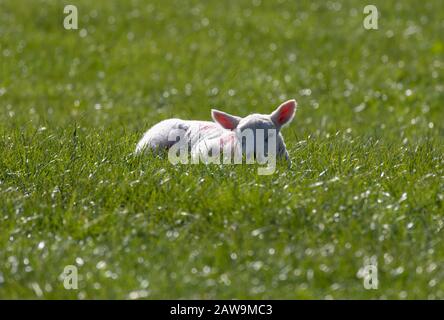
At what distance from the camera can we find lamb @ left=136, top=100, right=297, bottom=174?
707 centimetres

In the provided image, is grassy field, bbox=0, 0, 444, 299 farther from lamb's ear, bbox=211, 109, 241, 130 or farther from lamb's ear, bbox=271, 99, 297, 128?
lamb's ear, bbox=211, 109, 241, 130

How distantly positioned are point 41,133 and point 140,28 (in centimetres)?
945

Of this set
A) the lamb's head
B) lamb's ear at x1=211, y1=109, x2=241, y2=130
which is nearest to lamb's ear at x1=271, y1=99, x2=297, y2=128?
the lamb's head

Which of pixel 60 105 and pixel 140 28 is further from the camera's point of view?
pixel 140 28

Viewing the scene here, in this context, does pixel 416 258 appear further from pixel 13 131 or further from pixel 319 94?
pixel 319 94

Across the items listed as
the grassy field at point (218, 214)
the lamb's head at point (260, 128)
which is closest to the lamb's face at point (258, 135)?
the lamb's head at point (260, 128)

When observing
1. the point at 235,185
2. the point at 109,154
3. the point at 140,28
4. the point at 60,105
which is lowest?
the point at 235,185

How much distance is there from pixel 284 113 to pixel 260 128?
0.32 meters

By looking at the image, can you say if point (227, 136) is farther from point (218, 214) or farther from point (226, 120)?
point (218, 214)

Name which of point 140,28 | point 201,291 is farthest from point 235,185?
point 140,28

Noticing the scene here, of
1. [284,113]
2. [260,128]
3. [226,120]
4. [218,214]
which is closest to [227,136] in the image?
[226,120]

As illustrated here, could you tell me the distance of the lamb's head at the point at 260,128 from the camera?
7.05 metres

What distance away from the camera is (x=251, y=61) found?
49.8ft
